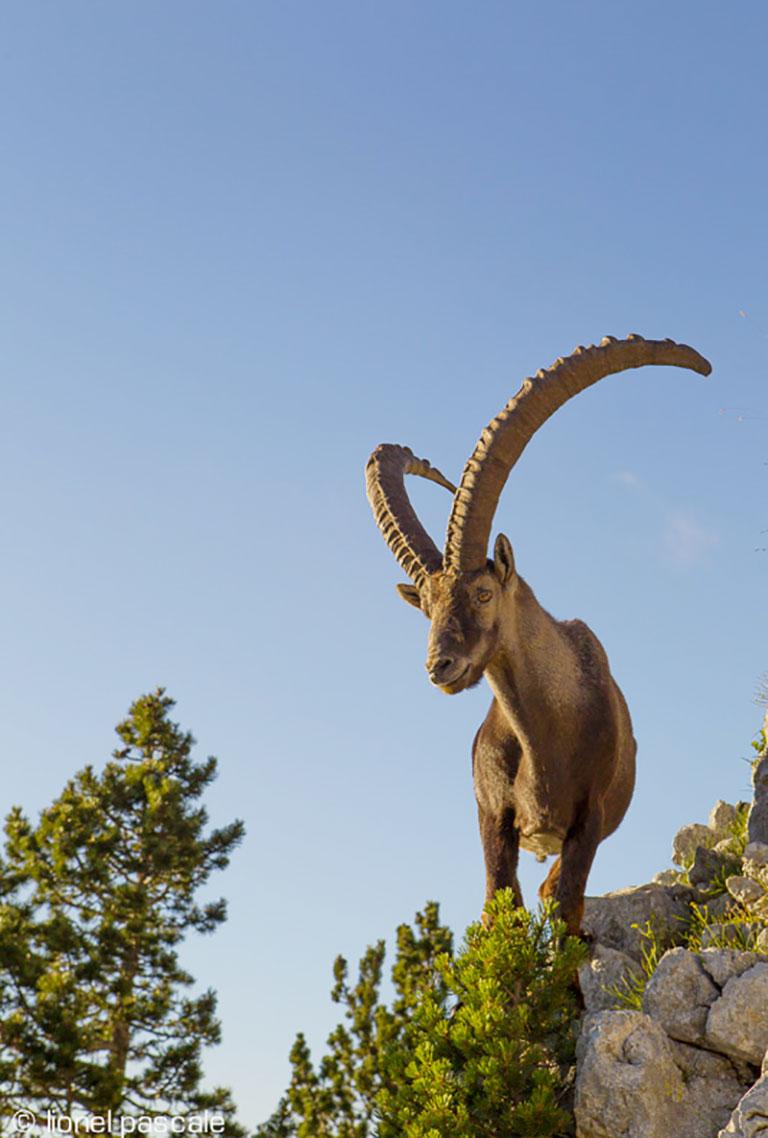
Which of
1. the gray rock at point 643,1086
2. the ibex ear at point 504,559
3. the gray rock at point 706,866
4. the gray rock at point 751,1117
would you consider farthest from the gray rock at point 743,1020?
the ibex ear at point 504,559

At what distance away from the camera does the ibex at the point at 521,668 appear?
9812mm

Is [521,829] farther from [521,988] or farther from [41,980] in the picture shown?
[41,980]

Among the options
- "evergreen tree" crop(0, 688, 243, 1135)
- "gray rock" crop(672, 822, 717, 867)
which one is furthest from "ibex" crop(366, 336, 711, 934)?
"evergreen tree" crop(0, 688, 243, 1135)

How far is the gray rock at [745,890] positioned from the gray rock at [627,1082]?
6.99 ft

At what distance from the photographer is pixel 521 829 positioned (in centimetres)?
1028

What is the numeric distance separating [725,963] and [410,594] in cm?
378

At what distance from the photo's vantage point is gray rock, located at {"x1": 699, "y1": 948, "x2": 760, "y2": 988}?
9148 mm

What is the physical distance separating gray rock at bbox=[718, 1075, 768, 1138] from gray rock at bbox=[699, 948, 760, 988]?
3.64ft

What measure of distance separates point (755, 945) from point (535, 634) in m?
2.98

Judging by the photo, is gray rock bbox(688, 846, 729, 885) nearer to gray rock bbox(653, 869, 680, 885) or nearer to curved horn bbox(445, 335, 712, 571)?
gray rock bbox(653, 869, 680, 885)

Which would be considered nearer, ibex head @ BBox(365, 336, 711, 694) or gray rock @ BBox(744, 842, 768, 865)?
ibex head @ BBox(365, 336, 711, 694)

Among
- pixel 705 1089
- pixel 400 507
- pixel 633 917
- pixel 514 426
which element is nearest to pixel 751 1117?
pixel 705 1089

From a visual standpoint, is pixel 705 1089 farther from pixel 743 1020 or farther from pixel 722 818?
pixel 722 818

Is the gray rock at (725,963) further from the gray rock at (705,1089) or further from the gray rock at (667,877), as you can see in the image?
the gray rock at (667,877)
